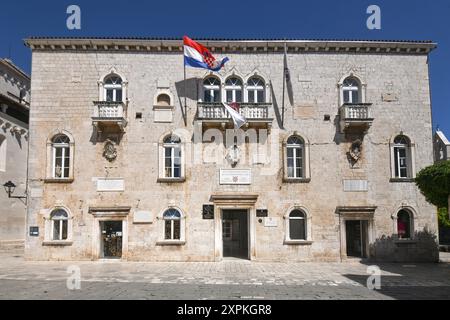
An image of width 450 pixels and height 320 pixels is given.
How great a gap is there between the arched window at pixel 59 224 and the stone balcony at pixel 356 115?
1422 cm

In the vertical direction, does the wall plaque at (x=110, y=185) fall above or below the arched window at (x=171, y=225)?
above

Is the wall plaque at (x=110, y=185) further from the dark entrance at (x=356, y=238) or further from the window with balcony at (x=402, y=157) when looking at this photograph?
the window with balcony at (x=402, y=157)

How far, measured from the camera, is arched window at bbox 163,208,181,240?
19234 mm

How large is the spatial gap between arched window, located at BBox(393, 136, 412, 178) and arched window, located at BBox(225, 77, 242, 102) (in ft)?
26.9

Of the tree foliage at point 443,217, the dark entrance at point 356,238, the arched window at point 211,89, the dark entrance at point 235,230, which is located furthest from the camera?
the tree foliage at point 443,217

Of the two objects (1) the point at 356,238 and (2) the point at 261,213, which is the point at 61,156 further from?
(1) the point at 356,238

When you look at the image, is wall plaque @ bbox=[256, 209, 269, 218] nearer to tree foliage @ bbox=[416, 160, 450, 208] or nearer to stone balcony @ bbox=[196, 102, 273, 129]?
stone balcony @ bbox=[196, 102, 273, 129]

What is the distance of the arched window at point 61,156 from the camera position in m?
19.6

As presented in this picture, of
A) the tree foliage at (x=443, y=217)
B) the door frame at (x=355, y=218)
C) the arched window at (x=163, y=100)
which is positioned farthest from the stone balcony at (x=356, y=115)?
the tree foliage at (x=443, y=217)

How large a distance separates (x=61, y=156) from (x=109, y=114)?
10.9 ft

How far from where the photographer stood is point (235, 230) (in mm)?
23828

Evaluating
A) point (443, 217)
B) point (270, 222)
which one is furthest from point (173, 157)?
point (443, 217)

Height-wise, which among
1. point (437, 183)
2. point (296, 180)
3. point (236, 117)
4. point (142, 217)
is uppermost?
point (236, 117)
